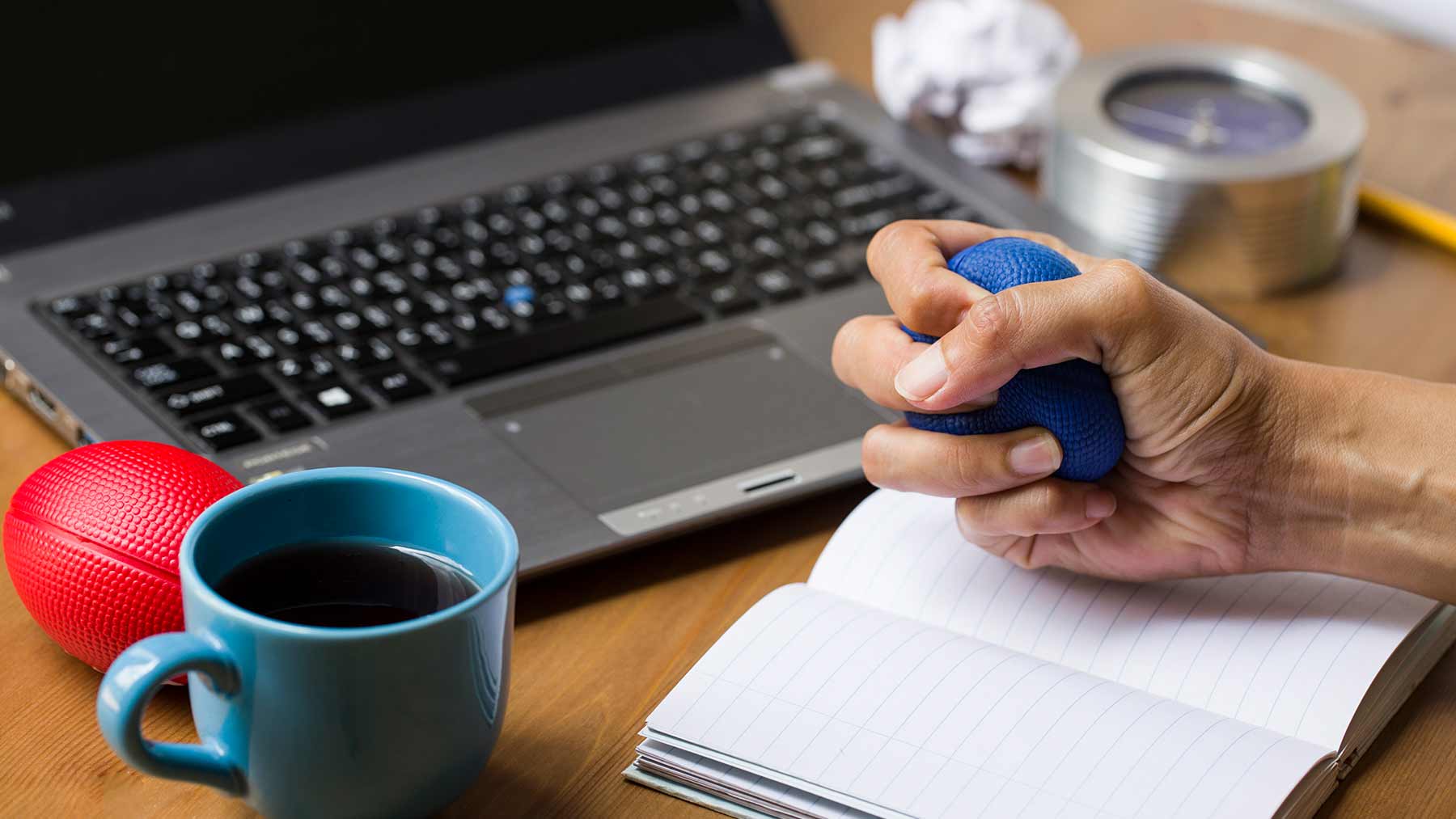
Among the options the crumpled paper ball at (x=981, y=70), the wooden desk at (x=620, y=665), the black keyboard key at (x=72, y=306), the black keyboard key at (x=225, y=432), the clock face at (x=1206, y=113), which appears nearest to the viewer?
the wooden desk at (x=620, y=665)

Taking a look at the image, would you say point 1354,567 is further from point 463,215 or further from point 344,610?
point 463,215

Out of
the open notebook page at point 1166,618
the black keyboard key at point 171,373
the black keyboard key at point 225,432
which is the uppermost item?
the black keyboard key at point 171,373

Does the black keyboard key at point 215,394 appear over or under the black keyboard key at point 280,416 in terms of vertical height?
over

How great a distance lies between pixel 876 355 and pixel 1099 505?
0.38 feet

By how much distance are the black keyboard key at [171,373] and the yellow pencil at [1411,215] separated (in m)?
0.78

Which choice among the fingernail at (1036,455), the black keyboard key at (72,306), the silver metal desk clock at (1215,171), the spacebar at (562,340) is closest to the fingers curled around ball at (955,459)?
the fingernail at (1036,455)

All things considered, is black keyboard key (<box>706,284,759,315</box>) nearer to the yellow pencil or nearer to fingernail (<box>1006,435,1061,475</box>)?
fingernail (<box>1006,435,1061,475</box>)

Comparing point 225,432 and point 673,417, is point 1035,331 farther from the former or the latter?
point 225,432

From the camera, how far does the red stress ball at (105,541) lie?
0.57 m

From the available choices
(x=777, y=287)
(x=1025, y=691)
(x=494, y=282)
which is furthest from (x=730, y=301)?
(x=1025, y=691)

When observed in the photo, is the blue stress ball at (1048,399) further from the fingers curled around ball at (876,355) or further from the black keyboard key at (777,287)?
the black keyboard key at (777,287)

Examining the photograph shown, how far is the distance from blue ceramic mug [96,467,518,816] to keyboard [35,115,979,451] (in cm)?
21

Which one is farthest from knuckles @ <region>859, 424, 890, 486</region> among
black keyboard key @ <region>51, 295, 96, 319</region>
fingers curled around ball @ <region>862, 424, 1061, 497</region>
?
black keyboard key @ <region>51, 295, 96, 319</region>

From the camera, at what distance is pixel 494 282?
87cm
